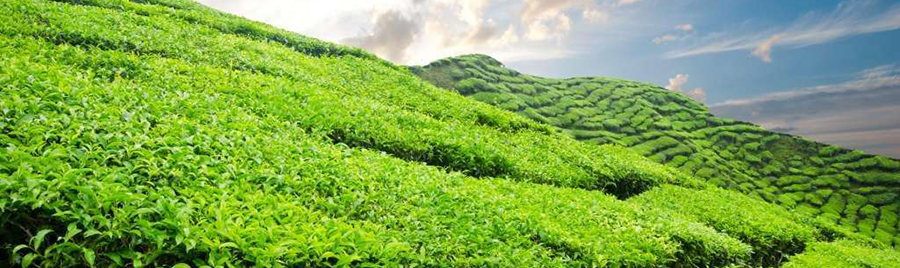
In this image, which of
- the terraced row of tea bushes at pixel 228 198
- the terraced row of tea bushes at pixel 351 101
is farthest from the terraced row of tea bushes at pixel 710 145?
the terraced row of tea bushes at pixel 228 198

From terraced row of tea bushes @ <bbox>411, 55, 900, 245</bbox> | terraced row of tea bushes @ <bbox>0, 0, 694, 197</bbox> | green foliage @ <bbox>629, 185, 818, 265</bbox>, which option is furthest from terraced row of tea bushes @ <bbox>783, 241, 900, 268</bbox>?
terraced row of tea bushes @ <bbox>411, 55, 900, 245</bbox>

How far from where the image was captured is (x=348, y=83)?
16.5m

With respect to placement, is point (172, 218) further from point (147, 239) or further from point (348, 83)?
point (348, 83)

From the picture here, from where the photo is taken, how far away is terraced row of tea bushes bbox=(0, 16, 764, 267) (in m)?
4.37

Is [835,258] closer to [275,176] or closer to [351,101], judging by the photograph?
[351,101]

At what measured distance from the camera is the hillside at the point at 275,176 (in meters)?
4.50

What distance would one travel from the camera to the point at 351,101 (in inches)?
518

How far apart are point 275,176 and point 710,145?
4524 centimetres

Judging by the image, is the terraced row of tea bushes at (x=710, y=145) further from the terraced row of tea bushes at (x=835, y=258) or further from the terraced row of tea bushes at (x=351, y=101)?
the terraced row of tea bushes at (x=351, y=101)

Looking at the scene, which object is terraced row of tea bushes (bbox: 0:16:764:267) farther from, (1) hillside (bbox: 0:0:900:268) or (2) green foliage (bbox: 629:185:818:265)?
(2) green foliage (bbox: 629:185:818:265)

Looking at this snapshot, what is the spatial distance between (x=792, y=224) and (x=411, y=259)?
53.2 ft

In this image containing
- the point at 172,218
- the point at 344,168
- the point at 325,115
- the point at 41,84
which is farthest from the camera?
the point at 325,115

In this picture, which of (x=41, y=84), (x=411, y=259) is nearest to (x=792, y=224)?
(x=411, y=259)

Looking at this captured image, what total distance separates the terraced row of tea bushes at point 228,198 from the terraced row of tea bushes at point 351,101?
0.89 metres
